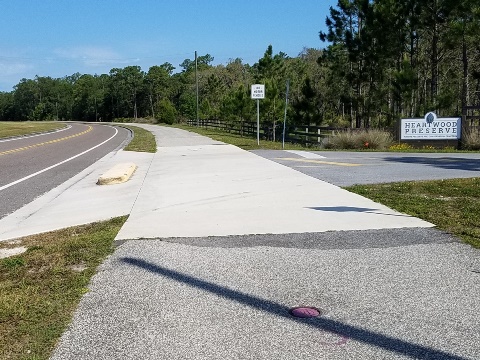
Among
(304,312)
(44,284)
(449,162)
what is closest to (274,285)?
(304,312)

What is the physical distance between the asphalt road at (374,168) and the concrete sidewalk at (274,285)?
126 inches

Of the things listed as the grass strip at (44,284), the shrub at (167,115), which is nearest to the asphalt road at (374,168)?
the grass strip at (44,284)

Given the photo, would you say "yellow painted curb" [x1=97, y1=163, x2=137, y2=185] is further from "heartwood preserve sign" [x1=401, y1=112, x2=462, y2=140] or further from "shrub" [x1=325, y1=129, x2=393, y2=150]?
"heartwood preserve sign" [x1=401, y1=112, x2=462, y2=140]

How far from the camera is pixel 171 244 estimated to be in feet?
19.3

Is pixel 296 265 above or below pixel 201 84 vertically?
below

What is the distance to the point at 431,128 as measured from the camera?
73.0 feet

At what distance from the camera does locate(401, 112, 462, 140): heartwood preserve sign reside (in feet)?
72.1

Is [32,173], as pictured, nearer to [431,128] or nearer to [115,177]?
[115,177]

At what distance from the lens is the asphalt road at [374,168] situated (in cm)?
1132

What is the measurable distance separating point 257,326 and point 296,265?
57.5 inches

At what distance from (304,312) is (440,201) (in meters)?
5.20

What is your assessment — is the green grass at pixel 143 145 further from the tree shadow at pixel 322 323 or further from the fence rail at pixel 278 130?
the tree shadow at pixel 322 323

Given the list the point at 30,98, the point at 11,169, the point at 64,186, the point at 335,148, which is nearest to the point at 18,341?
the point at 64,186

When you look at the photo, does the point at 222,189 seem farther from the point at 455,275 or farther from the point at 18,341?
the point at 18,341
